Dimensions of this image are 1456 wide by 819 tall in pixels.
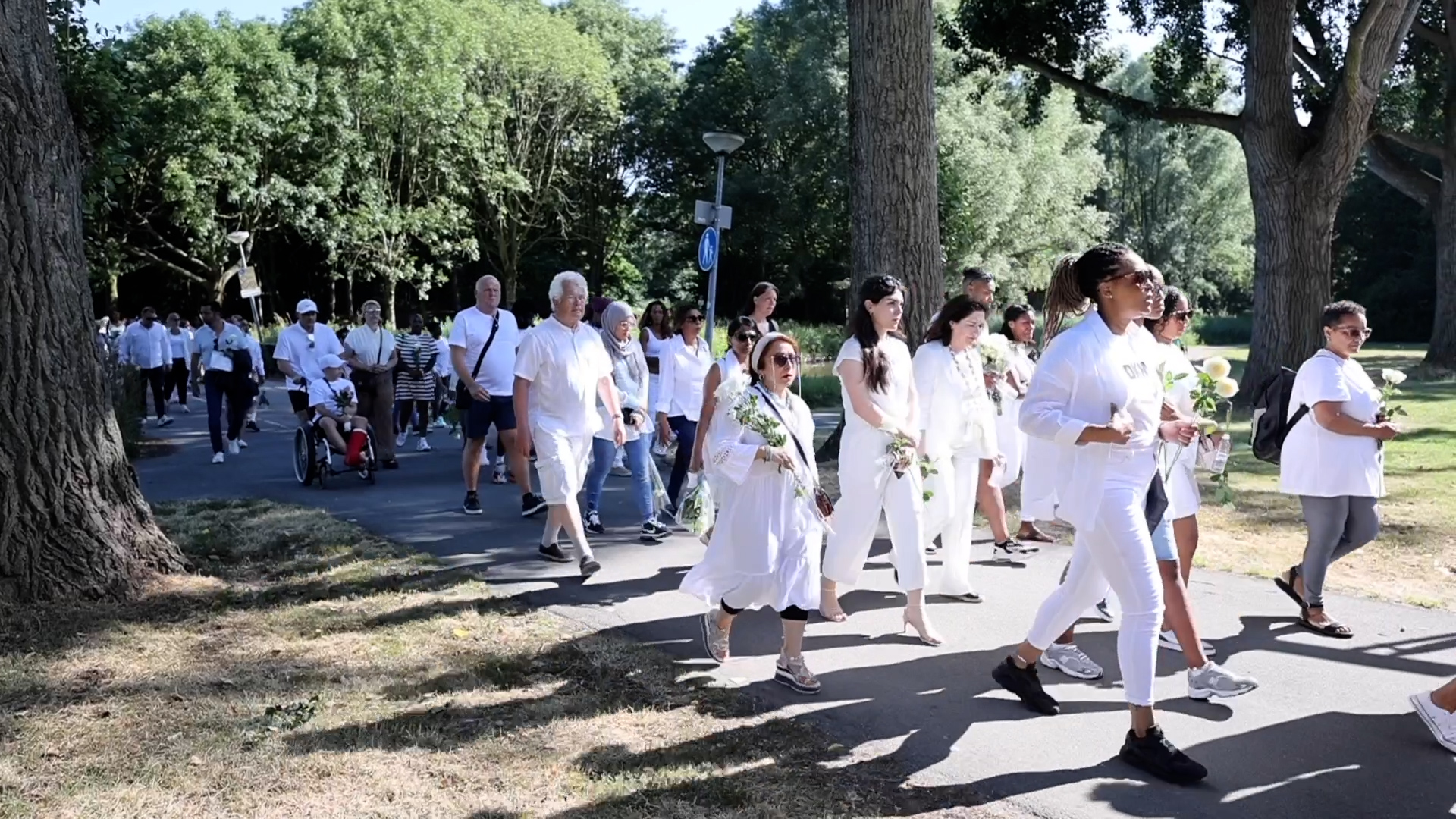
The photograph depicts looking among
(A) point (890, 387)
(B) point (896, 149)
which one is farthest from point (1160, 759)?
(B) point (896, 149)

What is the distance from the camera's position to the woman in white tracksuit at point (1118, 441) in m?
4.54

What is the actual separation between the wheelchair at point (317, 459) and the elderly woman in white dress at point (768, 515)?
24.1 feet

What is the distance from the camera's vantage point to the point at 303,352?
12617 mm

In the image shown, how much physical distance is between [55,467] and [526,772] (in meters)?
3.80

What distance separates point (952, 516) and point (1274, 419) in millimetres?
1880

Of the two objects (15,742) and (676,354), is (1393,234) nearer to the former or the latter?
(676,354)

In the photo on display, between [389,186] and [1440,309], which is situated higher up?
[389,186]

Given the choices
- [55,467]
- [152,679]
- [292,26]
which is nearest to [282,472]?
[55,467]

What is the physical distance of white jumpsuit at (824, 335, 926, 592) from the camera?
6.24m

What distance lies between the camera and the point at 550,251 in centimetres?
5394

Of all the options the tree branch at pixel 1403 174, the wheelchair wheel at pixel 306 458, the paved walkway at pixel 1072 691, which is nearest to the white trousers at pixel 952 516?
Answer: the paved walkway at pixel 1072 691

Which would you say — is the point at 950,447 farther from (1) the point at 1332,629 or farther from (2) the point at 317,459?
(2) the point at 317,459

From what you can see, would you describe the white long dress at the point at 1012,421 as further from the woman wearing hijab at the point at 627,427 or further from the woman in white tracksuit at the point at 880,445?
the woman wearing hijab at the point at 627,427

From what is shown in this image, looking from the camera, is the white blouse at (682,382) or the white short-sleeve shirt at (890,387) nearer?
the white short-sleeve shirt at (890,387)
